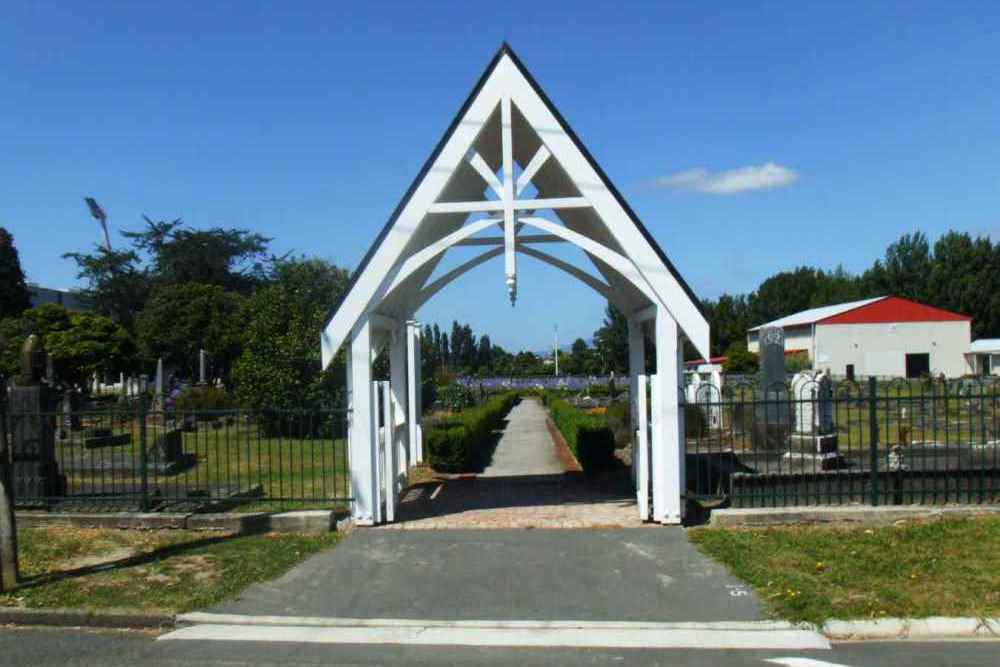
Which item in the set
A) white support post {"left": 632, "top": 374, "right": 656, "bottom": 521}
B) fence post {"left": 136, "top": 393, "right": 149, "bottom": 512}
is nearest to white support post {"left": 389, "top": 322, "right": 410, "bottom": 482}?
fence post {"left": 136, "top": 393, "right": 149, "bottom": 512}

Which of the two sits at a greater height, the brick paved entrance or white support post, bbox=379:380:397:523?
white support post, bbox=379:380:397:523

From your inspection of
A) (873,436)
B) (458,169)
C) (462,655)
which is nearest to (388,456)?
(458,169)

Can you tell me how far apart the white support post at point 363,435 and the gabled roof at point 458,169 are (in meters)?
0.33

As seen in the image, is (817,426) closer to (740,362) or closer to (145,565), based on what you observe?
(145,565)

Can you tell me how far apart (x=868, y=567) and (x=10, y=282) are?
6598cm

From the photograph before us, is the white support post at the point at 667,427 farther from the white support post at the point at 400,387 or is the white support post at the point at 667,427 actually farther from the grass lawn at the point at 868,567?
the white support post at the point at 400,387

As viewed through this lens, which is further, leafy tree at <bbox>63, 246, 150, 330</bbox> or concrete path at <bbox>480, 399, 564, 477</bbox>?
leafy tree at <bbox>63, 246, 150, 330</bbox>

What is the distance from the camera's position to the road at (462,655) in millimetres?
6125

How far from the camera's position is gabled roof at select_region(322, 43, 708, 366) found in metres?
10.3

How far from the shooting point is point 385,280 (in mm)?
10688

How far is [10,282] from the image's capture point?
199ft

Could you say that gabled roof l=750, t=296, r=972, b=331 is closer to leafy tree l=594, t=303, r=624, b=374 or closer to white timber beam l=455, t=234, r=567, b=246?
leafy tree l=594, t=303, r=624, b=374

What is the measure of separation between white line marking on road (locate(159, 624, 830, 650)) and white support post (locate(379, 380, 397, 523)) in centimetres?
381

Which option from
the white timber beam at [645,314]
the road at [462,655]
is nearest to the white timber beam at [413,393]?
the white timber beam at [645,314]
